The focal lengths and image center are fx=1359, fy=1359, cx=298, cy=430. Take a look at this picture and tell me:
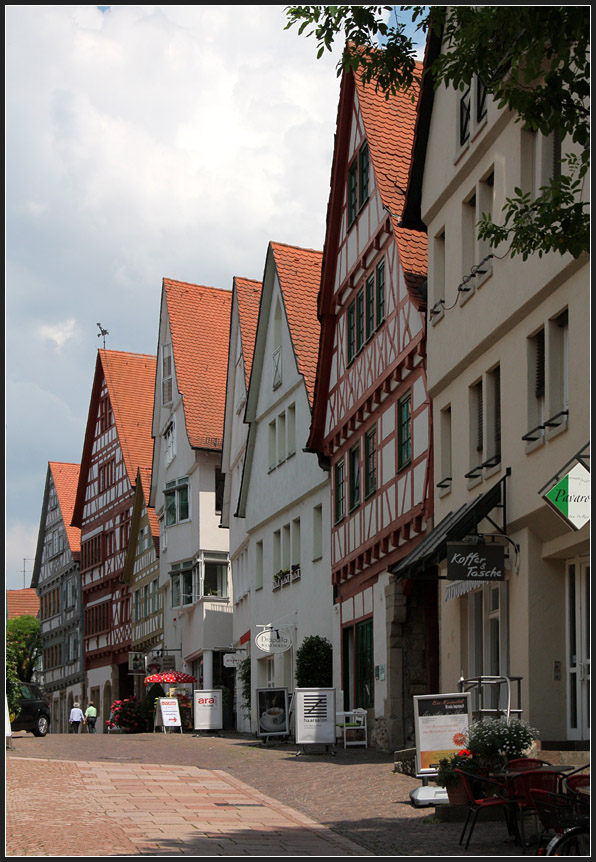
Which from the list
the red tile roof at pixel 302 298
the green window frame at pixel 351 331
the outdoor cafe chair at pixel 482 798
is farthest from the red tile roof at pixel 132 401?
the outdoor cafe chair at pixel 482 798

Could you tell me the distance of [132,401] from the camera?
6303cm

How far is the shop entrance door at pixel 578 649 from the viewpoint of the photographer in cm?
1552

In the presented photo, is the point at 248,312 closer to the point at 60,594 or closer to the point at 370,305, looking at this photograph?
the point at 370,305

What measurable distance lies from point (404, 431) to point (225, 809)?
1019cm

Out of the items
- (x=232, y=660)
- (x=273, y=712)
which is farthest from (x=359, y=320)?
(x=232, y=660)

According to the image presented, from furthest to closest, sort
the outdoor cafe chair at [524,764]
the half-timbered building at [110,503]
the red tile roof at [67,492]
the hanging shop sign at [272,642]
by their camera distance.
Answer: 1. the red tile roof at [67,492]
2. the half-timbered building at [110,503]
3. the hanging shop sign at [272,642]
4. the outdoor cafe chair at [524,764]

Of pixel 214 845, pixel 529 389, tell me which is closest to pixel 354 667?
pixel 529 389

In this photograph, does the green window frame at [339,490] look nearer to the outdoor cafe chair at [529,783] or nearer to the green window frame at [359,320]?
the green window frame at [359,320]

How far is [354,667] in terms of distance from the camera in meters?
26.8

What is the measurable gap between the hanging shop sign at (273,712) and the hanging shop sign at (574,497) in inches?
679

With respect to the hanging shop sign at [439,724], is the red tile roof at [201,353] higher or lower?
higher

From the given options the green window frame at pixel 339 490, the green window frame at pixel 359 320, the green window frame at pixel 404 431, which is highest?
the green window frame at pixel 359 320

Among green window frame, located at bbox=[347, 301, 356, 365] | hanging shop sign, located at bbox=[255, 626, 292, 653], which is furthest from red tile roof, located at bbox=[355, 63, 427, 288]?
hanging shop sign, located at bbox=[255, 626, 292, 653]

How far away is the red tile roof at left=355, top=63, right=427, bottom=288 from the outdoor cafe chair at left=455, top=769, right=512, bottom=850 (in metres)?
12.2
